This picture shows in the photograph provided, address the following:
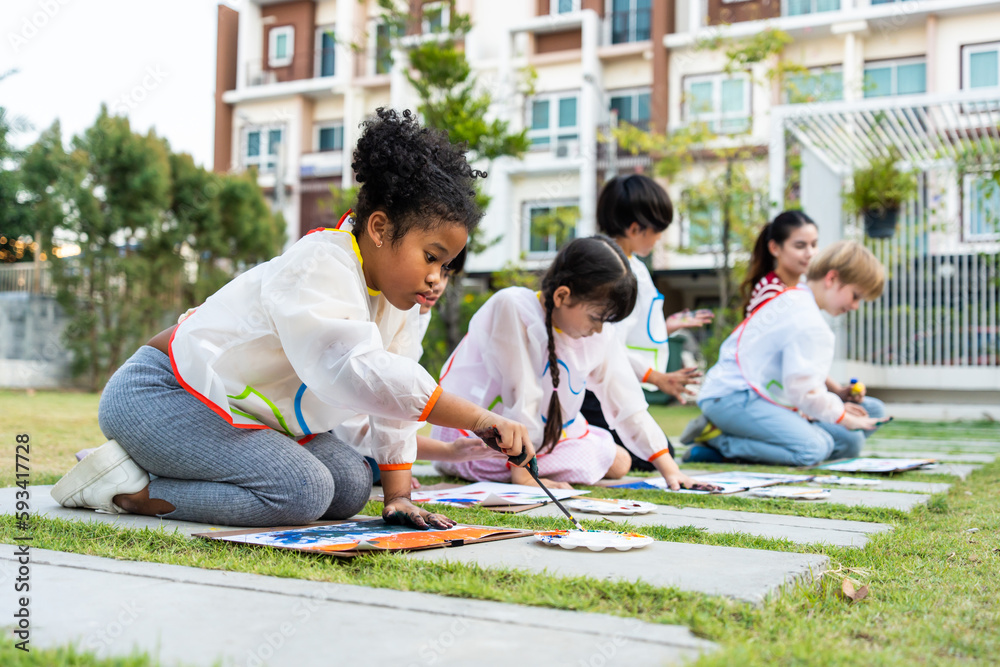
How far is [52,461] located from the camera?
3.91m

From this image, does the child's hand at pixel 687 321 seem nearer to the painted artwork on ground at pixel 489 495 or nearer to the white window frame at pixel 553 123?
the painted artwork on ground at pixel 489 495

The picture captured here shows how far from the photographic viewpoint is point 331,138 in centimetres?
2303

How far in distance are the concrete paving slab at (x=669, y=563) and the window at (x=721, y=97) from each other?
1701cm

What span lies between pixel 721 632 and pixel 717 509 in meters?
1.61

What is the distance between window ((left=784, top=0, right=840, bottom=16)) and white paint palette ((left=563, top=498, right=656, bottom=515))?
59.4 ft

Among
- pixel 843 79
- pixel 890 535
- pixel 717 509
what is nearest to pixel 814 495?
pixel 717 509

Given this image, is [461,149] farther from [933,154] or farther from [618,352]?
[933,154]

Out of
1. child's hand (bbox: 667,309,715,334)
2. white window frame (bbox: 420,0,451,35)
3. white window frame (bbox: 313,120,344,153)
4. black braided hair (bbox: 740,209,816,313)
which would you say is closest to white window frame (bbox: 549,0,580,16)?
white window frame (bbox: 420,0,451,35)

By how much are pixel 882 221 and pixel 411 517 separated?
8.35m

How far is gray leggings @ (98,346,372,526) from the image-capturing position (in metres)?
2.29

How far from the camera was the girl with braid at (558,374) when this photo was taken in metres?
3.26

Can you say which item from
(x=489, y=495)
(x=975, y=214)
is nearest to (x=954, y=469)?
(x=489, y=495)

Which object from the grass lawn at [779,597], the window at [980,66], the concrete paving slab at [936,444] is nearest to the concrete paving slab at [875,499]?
the grass lawn at [779,597]

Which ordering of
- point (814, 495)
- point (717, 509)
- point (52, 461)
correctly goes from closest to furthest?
point (717, 509), point (814, 495), point (52, 461)
